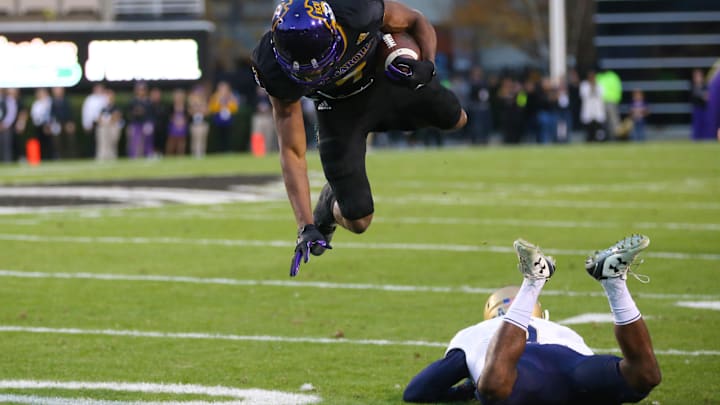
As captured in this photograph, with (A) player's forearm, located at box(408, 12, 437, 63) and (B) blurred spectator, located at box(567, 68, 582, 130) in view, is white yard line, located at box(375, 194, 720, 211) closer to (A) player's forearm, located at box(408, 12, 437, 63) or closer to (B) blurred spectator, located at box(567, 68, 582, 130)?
(A) player's forearm, located at box(408, 12, 437, 63)

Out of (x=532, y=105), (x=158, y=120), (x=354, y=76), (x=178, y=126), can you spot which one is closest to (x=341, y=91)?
(x=354, y=76)

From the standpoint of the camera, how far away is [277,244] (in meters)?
11.6

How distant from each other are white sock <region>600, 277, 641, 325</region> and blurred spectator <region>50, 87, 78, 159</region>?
72.2 ft

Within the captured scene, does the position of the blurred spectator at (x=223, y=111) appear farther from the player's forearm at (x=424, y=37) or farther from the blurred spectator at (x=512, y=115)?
the player's forearm at (x=424, y=37)

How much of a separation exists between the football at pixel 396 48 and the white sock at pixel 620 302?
155cm

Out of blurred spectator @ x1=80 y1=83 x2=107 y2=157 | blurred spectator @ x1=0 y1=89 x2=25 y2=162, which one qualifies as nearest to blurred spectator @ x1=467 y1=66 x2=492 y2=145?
blurred spectator @ x1=80 y1=83 x2=107 y2=157

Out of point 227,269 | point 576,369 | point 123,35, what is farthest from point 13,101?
point 576,369

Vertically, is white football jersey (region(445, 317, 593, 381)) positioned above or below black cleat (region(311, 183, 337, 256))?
below

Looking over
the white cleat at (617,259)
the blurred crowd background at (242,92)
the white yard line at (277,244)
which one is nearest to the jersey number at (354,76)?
the white cleat at (617,259)

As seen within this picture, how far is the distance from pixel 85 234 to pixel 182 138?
15.8 meters

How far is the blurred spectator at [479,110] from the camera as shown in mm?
30359

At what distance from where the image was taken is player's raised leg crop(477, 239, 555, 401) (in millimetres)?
5500

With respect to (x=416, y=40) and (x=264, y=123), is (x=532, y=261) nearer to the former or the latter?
(x=416, y=40)

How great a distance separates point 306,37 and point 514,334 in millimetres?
1564
